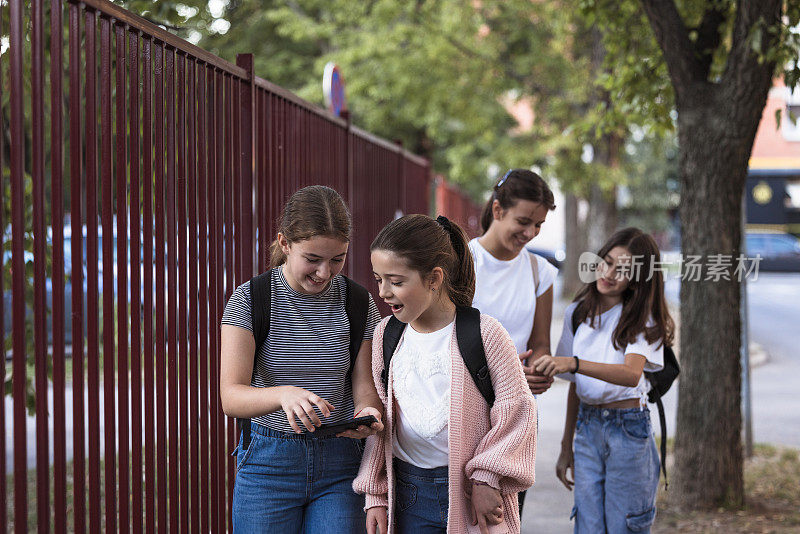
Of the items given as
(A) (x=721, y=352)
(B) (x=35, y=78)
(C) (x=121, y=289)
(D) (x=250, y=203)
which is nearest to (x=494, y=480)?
(C) (x=121, y=289)

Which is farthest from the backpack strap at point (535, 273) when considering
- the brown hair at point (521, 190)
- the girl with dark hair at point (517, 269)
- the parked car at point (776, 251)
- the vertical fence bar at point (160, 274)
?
the parked car at point (776, 251)

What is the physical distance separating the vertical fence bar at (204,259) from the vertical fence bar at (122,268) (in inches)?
21.9

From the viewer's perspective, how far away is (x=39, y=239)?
2.44 metres

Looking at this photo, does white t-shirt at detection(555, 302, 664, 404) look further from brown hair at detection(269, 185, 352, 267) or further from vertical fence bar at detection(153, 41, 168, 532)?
vertical fence bar at detection(153, 41, 168, 532)

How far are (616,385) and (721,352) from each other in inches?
96.8

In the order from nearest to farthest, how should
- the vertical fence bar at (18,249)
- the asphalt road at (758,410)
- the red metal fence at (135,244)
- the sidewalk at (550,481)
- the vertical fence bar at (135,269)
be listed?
1. the vertical fence bar at (18,249)
2. the red metal fence at (135,244)
3. the vertical fence bar at (135,269)
4. the sidewalk at (550,481)
5. the asphalt road at (758,410)

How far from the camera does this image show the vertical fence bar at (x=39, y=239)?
94.5 inches

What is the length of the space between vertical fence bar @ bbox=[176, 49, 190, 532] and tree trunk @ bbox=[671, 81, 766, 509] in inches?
146

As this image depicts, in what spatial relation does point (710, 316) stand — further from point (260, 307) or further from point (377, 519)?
point (260, 307)

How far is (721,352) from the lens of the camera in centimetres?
599

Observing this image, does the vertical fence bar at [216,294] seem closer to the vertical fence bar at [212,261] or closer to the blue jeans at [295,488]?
the vertical fence bar at [212,261]

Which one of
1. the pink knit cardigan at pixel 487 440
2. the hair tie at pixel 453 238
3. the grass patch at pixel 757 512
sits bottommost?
the grass patch at pixel 757 512

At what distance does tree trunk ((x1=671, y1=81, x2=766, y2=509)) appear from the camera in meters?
5.91

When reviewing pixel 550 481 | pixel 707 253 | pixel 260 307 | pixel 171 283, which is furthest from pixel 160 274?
pixel 550 481
